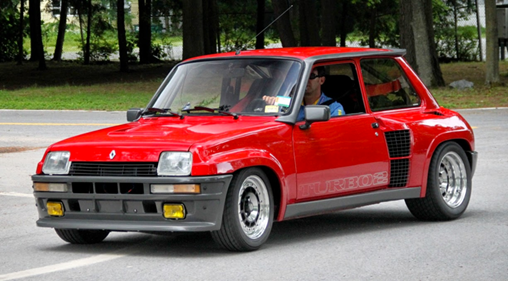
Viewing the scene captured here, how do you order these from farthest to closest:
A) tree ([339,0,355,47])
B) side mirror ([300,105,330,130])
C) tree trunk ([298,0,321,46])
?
tree ([339,0,355,47]) < tree trunk ([298,0,321,46]) < side mirror ([300,105,330,130])

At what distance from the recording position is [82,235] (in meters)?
8.16

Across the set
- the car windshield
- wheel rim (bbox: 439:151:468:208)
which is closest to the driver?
the car windshield

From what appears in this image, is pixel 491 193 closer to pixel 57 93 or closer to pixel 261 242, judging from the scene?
pixel 261 242

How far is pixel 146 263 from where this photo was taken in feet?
24.0

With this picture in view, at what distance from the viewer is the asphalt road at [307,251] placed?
6.90 metres

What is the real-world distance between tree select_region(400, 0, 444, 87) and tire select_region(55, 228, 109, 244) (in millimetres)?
22286

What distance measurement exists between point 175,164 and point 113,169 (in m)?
0.49

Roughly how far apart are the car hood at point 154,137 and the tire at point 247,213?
0.35m

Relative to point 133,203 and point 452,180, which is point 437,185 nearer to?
point 452,180

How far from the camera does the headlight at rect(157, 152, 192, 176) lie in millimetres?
7223

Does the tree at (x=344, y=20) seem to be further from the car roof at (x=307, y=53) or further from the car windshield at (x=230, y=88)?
the car windshield at (x=230, y=88)

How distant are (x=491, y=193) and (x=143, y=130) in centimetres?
453

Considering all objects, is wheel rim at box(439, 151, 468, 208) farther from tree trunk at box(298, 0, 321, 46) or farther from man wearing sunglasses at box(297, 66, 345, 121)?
tree trunk at box(298, 0, 321, 46)

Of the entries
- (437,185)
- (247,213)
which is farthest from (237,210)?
(437,185)
